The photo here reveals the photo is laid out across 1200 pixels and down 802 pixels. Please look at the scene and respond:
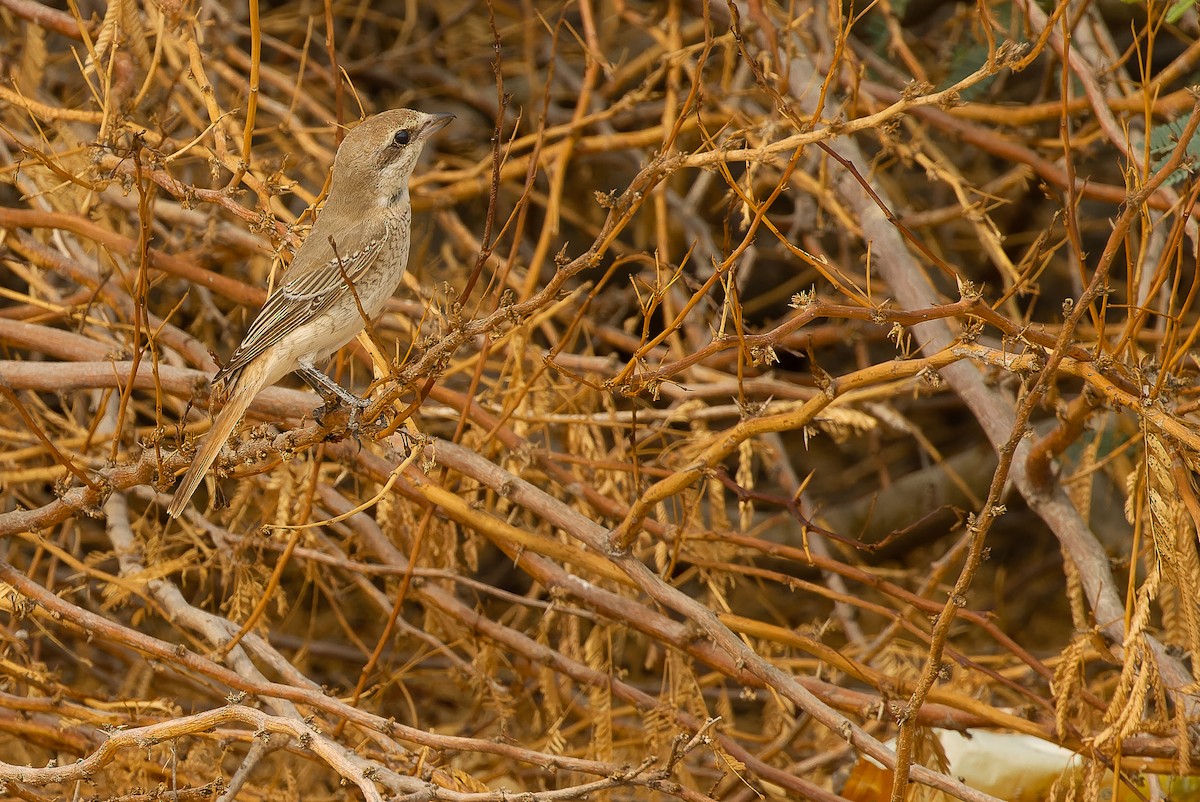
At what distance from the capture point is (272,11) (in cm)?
712

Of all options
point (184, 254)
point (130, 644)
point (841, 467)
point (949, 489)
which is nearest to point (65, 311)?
point (184, 254)

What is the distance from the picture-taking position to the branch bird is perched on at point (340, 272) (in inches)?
148

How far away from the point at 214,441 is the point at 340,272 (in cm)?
69

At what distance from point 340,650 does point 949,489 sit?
131 inches

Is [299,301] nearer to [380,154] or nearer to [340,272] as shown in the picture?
[340,272]

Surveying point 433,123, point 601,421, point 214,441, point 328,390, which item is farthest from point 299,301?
point 601,421

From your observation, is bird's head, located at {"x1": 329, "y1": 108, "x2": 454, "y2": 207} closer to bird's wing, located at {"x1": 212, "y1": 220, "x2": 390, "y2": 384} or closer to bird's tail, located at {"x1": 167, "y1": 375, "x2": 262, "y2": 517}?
bird's wing, located at {"x1": 212, "y1": 220, "x2": 390, "y2": 384}

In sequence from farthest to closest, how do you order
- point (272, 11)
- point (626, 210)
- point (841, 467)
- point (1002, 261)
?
point (841, 467) < point (272, 11) < point (1002, 261) < point (626, 210)

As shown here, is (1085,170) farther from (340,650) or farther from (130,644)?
(130,644)

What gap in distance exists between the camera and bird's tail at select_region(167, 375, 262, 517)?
10.9 feet

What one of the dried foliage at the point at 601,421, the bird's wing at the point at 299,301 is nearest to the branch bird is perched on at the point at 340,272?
the bird's wing at the point at 299,301

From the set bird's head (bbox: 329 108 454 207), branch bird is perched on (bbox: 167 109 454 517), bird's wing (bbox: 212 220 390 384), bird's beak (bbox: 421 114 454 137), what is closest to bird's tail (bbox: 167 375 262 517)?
branch bird is perched on (bbox: 167 109 454 517)

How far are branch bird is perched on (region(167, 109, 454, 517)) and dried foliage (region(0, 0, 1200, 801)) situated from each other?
0.49 ft

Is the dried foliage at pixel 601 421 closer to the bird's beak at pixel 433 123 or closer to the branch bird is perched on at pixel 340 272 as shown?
the branch bird is perched on at pixel 340 272
